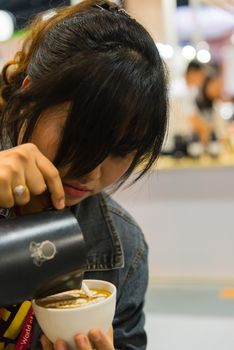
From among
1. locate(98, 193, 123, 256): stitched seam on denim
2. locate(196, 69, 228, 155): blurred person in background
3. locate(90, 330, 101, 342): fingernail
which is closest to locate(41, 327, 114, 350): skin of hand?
locate(90, 330, 101, 342): fingernail

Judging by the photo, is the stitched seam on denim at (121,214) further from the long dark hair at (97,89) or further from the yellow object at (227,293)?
the yellow object at (227,293)

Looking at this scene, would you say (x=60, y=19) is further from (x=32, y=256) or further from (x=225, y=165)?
(x=225, y=165)

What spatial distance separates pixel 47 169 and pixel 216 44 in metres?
2.72

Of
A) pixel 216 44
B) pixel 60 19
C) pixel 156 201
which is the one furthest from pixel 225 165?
pixel 60 19

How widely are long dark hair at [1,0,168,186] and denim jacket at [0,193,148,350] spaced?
259mm

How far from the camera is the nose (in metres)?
0.83

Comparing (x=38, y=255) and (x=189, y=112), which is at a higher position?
(x=38, y=255)

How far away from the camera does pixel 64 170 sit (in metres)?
0.82

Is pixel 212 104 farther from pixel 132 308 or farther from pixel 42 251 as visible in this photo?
pixel 42 251

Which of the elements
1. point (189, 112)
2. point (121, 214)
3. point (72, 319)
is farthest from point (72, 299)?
point (189, 112)

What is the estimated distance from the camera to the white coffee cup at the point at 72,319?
2.25 feet

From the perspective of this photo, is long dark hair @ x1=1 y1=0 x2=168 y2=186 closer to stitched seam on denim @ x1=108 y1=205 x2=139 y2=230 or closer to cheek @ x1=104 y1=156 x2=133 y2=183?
cheek @ x1=104 y1=156 x2=133 y2=183

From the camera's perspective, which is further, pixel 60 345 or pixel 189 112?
pixel 189 112

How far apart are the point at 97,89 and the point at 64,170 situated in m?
0.15
